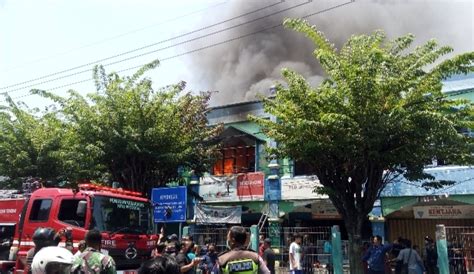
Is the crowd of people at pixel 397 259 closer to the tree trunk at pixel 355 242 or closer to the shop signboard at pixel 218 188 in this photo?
the tree trunk at pixel 355 242

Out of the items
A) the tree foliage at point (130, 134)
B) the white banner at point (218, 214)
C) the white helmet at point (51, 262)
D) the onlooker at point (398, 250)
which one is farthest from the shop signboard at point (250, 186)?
the white helmet at point (51, 262)

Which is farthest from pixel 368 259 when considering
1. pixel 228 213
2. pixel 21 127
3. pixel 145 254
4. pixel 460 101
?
pixel 21 127

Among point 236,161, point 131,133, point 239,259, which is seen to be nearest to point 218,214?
point 236,161

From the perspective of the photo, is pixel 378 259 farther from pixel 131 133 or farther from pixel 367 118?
pixel 131 133

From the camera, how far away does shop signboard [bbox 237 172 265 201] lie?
20891 mm

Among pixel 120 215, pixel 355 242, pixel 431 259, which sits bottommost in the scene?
pixel 431 259

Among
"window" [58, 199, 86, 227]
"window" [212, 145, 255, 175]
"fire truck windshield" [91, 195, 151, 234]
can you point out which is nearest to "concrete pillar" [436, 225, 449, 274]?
"fire truck windshield" [91, 195, 151, 234]

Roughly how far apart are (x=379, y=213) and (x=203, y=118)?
7206 mm

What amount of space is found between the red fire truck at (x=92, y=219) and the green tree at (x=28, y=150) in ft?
23.1

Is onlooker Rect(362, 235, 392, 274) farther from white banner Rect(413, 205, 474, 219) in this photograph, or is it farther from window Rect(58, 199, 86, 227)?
white banner Rect(413, 205, 474, 219)

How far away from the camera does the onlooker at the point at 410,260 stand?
11539mm

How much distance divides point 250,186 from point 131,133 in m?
6.52

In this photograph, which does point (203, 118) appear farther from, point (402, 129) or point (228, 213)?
point (402, 129)

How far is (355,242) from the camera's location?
42.2 feet
